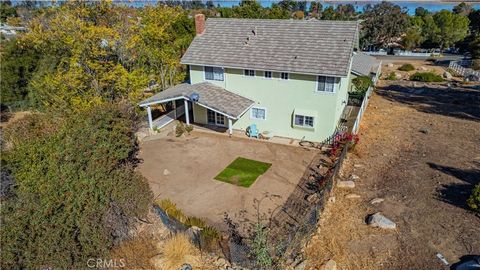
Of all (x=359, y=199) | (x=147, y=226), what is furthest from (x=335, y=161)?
(x=147, y=226)

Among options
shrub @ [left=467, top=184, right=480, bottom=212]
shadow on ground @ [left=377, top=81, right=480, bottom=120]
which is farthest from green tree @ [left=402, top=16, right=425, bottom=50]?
shrub @ [left=467, top=184, right=480, bottom=212]

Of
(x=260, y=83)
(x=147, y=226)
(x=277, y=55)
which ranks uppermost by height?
(x=277, y=55)

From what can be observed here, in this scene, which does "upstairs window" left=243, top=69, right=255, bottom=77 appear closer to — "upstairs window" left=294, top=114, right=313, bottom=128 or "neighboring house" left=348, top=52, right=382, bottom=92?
"upstairs window" left=294, top=114, right=313, bottom=128

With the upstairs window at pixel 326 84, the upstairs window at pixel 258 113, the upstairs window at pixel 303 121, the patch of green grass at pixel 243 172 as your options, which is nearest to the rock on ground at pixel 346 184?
the patch of green grass at pixel 243 172

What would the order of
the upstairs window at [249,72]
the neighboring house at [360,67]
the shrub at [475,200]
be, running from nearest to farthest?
the shrub at [475,200], the upstairs window at [249,72], the neighboring house at [360,67]

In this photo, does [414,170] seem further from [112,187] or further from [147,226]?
[112,187]

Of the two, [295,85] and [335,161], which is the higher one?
[295,85]

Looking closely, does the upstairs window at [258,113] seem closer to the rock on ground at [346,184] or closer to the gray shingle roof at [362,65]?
the rock on ground at [346,184]
